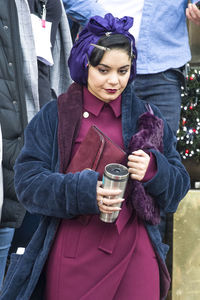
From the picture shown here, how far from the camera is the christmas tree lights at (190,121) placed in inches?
119

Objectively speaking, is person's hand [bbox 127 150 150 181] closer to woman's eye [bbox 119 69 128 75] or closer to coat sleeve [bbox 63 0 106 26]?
woman's eye [bbox 119 69 128 75]

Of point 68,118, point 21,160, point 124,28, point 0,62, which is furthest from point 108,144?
point 0,62

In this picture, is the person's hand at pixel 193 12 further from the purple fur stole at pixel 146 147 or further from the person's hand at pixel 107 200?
the person's hand at pixel 107 200

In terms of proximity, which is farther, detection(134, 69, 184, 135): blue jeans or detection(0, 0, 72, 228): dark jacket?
detection(134, 69, 184, 135): blue jeans

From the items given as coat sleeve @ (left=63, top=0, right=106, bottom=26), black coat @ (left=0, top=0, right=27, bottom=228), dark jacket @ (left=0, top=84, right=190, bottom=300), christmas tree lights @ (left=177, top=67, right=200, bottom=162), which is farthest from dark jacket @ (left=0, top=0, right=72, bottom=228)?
christmas tree lights @ (left=177, top=67, right=200, bottom=162)

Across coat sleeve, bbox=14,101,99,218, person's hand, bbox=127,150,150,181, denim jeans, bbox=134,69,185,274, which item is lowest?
denim jeans, bbox=134,69,185,274

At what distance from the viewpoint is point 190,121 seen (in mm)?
3055

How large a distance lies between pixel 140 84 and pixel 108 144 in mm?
982

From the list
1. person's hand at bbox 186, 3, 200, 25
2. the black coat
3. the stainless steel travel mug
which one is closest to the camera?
the stainless steel travel mug

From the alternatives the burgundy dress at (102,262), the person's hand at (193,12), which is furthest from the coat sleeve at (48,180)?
the person's hand at (193,12)

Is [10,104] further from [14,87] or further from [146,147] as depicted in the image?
[146,147]

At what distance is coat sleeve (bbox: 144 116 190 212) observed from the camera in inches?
59.2

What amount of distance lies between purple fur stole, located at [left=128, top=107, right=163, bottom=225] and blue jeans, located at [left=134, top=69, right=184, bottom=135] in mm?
756

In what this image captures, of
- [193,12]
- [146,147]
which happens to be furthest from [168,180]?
[193,12]
